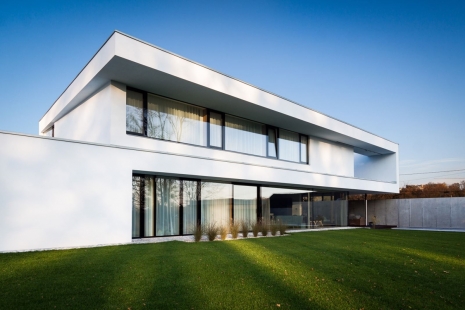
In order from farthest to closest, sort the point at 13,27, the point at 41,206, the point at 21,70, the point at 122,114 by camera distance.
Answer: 1. the point at 21,70
2. the point at 13,27
3. the point at 122,114
4. the point at 41,206

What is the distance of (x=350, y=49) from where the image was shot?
16953 millimetres

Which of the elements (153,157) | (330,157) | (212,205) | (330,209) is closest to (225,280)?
(153,157)

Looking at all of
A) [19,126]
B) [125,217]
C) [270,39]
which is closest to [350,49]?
[270,39]

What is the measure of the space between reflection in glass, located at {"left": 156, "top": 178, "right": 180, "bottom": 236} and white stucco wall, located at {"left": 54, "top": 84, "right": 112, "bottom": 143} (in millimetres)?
2496

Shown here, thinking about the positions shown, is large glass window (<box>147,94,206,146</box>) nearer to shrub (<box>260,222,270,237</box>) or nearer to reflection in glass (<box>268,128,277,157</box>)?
shrub (<box>260,222,270,237</box>)

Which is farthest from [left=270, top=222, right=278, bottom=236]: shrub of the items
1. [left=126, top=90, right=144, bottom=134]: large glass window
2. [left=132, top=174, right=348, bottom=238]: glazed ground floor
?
[left=126, top=90, right=144, bottom=134]: large glass window

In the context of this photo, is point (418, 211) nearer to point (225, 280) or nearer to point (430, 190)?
point (430, 190)

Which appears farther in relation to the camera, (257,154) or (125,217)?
(257,154)

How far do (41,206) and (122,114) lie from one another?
157 inches

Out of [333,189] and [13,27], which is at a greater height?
[13,27]

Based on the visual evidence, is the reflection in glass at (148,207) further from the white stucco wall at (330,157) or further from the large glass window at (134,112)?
the white stucco wall at (330,157)

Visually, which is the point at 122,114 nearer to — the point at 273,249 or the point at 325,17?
the point at 273,249

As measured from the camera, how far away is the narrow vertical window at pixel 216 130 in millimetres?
14171

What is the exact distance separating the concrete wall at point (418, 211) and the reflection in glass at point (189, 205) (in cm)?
1724
